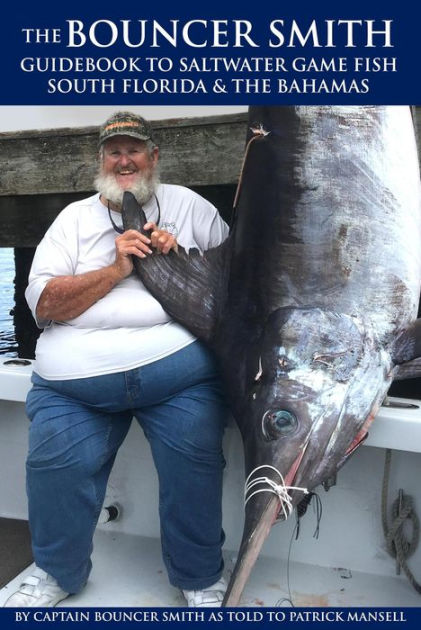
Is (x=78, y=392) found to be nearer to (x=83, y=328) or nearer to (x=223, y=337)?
(x=83, y=328)

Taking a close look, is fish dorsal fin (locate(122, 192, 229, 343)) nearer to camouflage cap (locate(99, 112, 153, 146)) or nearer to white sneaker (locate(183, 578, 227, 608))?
camouflage cap (locate(99, 112, 153, 146))

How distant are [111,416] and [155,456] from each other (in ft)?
0.63

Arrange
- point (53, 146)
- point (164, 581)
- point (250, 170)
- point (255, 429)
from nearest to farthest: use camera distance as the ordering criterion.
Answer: point (255, 429)
point (250, 170)
point (164, 581)
point (53, 146)

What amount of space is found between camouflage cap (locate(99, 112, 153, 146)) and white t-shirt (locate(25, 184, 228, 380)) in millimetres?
228

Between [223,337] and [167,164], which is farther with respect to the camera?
[167,164]

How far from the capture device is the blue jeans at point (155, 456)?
6.11 feet

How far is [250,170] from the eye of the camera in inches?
77.5

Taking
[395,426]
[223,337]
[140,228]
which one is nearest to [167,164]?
[140,228]

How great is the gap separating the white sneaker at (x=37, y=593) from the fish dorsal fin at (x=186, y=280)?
2.93ft

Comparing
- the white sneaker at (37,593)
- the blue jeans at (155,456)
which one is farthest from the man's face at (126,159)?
the white sneaker at (37,593)

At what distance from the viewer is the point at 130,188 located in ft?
7.00

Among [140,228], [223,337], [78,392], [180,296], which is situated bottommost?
[78,392]

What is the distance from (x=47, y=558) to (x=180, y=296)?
0.90 meters

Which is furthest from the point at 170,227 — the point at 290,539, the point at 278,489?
the point at 290,539
